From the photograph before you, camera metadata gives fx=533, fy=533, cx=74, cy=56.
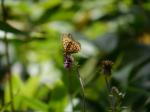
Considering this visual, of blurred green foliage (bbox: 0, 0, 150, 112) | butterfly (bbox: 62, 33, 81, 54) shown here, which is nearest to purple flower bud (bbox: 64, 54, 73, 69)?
butterfly (bbox: 62, 33, 81, 54)

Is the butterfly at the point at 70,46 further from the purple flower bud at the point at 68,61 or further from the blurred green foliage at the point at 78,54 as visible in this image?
the blurred green foliage at the point at 78,54

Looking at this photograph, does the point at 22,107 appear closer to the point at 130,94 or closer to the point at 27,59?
the point at 130,94

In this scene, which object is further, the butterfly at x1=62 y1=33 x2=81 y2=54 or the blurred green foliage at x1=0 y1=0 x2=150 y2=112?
the blurred green foliage at x1=0 y1=0 x2=150 y2=112

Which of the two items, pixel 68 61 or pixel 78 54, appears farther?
pixel 78 54

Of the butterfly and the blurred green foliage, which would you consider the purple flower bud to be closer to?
the butterfly

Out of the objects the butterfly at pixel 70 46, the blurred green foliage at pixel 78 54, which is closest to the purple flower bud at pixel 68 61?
the butterfly at pixel 70 46

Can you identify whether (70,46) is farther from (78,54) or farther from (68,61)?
(78,54)

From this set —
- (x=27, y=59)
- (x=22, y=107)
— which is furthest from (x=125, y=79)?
(x=27, y=59)

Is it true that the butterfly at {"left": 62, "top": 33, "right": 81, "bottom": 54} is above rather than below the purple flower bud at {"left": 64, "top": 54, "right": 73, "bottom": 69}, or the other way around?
above

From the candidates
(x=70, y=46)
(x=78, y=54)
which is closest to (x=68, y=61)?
(x=70, y=46)
